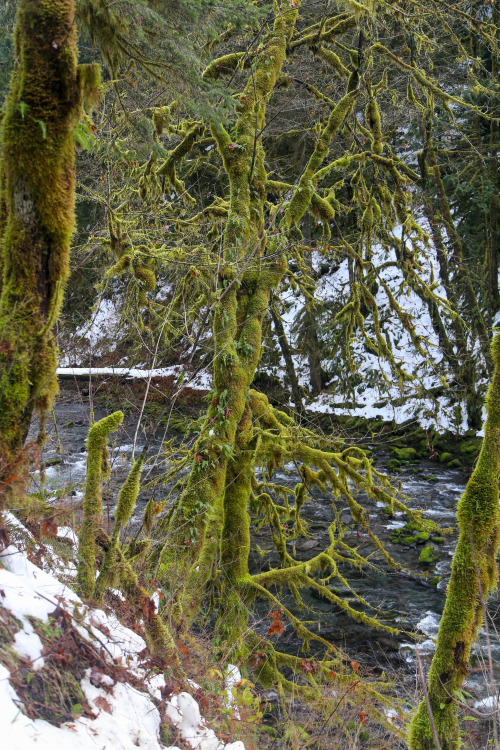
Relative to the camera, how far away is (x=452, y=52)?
1596 cm

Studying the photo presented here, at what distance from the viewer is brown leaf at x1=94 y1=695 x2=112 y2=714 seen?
96.0 inches

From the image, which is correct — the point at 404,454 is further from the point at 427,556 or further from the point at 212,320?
the point at 212,320

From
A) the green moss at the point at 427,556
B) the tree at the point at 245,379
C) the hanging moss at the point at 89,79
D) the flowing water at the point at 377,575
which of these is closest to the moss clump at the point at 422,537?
the flowing water at the point at 377,575

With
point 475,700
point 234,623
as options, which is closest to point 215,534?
point 234,623

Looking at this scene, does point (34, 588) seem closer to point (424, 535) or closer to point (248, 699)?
point (248, 699)

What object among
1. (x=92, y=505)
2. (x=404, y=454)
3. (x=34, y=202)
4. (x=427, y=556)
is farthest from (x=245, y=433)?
(x=404, y=454)

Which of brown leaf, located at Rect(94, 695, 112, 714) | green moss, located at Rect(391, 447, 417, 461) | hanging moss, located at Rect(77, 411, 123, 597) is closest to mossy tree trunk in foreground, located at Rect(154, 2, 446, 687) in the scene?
hanging moss, located at Rect(77, 411, 123, 597)

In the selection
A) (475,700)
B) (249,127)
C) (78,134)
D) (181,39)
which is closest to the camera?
(78,134)

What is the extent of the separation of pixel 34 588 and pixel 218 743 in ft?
4.52

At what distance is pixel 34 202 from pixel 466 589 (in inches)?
128

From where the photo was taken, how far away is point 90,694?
2449mm

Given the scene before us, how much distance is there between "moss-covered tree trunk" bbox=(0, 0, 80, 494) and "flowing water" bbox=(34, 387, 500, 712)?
1903 mm

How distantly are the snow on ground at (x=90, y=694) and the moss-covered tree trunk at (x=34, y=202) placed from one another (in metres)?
0.67

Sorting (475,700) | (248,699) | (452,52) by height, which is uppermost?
(452,52)
